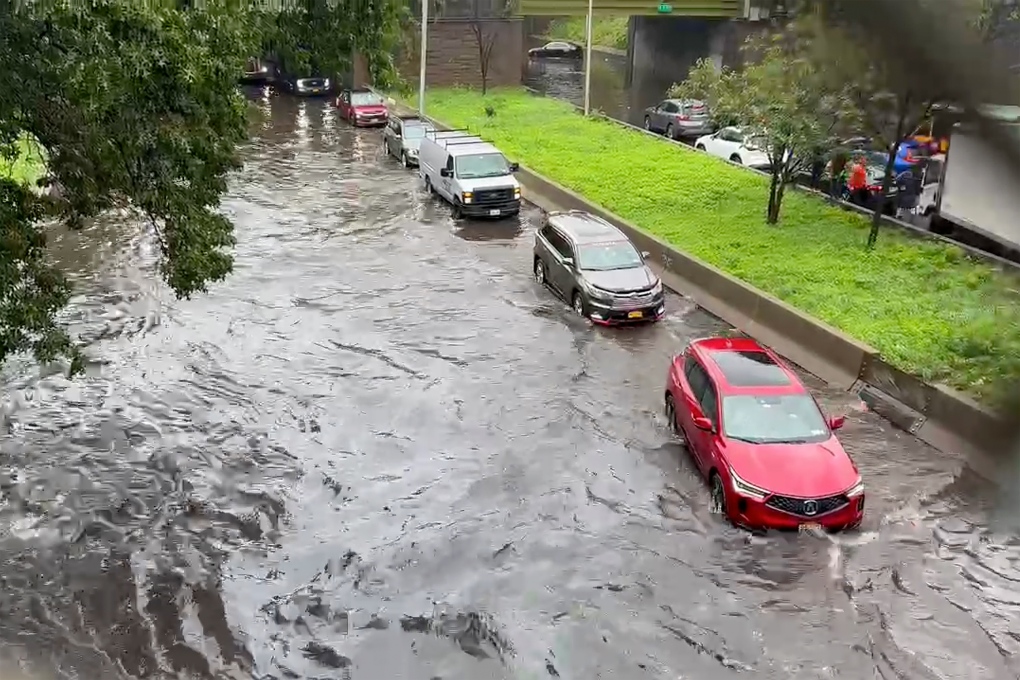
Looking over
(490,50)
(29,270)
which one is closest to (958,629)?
(29,270)

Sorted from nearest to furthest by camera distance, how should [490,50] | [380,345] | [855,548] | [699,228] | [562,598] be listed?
[562,598] → [855,548] → [380,345] → [699,228] → [490,50]

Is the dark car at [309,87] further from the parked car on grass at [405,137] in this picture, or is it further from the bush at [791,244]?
the bush at [791,244]

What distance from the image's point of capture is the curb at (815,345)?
14.4 meters

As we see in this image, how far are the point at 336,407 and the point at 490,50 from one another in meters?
40.4

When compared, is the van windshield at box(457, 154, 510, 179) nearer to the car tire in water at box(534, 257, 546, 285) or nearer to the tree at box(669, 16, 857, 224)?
the tree at box(669, 16, 857, 224)

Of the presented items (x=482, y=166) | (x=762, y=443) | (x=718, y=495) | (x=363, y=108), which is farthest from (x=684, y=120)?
(x=718, y=495)

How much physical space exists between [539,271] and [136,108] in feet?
41.1

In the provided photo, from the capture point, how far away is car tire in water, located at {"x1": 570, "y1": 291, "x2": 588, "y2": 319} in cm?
1917

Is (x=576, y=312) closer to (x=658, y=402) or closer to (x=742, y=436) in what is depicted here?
(x=658, y=402)

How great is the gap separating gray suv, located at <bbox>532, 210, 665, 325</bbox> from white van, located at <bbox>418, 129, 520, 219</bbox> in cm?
535

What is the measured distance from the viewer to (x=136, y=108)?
9.85 m

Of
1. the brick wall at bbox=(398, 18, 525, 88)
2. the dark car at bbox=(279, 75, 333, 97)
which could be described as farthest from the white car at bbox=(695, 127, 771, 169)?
the dark car at bbox=(279, 75, 333, 97)

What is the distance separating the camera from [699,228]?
23.6 meters

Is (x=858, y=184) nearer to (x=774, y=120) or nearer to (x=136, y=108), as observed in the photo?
(x=774, y=120)
